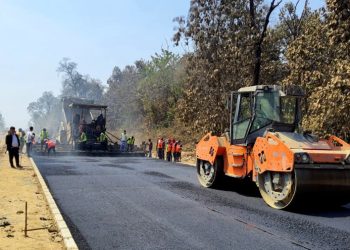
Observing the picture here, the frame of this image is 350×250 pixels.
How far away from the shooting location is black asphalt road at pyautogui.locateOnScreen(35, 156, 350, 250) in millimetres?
6258

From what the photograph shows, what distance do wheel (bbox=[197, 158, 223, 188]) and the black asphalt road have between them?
30 centimetres

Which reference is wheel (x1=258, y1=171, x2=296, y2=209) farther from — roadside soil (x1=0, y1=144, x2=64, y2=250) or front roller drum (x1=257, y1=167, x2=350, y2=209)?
roadside soil (x1=0, y1=144, x2=64, y2=250)

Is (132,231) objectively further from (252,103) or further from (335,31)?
(335,31)

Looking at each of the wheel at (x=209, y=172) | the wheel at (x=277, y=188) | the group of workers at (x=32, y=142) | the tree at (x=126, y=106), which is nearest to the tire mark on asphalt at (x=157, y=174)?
the wheel at (x=209, y=172)

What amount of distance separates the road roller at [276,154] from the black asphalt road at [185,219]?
40cm

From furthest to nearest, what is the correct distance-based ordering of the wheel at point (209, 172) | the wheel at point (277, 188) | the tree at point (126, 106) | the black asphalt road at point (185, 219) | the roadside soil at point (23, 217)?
the tree at point (126, 106) < the wheel at point (209, 172) < the wheel at point (277, 188) < the black asphalt road at point (185, 219) < the roadside soil at point (23, 217)

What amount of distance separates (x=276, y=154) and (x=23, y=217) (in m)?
5.00

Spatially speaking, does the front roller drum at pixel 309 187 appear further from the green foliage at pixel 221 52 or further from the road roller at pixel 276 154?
the green foliage at pixel 221 52

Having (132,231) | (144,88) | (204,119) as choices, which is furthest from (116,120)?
(132,231)

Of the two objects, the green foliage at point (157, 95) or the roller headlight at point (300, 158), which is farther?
the green foliage at point (157, 95)

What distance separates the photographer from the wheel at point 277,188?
28.1 feet

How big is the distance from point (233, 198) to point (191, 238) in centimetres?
391

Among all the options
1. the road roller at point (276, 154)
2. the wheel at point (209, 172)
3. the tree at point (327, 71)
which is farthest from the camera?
the tree at point (327, 71)

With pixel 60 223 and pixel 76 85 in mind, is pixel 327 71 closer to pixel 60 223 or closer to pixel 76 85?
pixel 60 223
